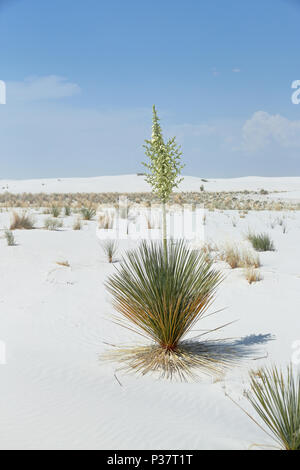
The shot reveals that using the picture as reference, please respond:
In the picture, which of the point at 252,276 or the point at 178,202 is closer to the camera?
the point at 252,276

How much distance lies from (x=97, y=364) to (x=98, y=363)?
4cm

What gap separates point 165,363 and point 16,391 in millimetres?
1617

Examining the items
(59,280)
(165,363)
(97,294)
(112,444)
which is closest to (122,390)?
(165,363)

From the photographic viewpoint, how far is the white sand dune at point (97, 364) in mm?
3023

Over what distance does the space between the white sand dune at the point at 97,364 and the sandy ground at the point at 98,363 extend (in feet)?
0.04

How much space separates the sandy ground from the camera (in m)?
3.03

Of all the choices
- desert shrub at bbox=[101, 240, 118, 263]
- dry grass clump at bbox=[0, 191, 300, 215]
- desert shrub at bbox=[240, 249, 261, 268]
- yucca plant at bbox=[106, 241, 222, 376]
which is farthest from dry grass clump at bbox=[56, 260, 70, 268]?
dry grass clump at bbox=[0, 191, 300, 215]

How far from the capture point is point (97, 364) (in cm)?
489

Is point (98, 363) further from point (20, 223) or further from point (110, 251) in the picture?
point (20, 223)

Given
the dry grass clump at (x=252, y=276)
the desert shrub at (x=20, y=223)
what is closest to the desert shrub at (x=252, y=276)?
the dry grass clump at (x=252, y=276)

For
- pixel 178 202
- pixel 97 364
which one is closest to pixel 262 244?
pixel 97 364

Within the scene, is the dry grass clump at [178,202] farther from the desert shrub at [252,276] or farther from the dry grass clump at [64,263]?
the desert shrub at [252,276]
